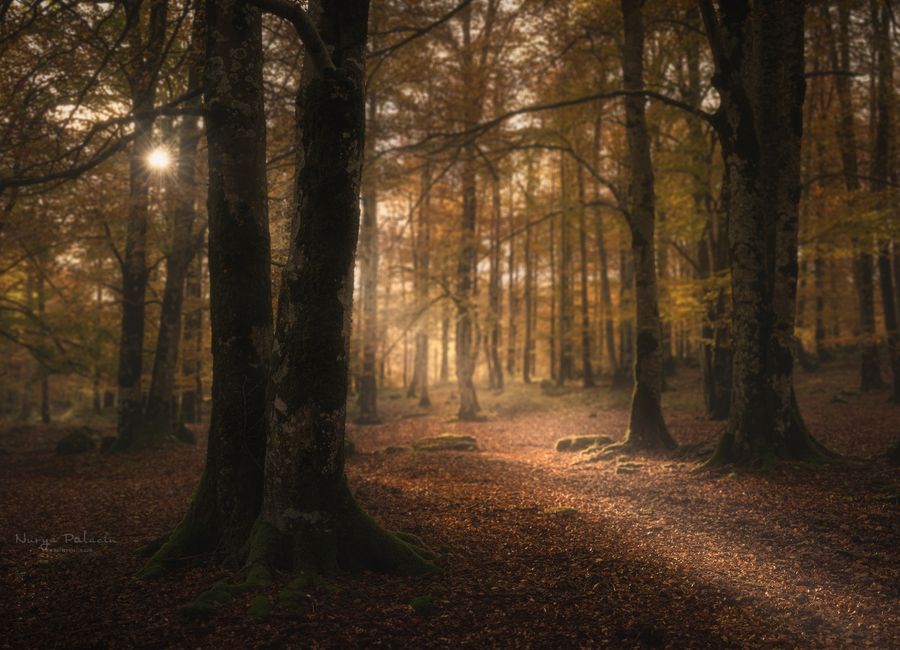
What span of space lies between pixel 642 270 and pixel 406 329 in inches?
355

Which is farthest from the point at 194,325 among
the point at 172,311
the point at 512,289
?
the point at 512,289

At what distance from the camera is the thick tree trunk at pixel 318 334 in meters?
4.26

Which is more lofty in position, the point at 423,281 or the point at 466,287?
the point at 423,281

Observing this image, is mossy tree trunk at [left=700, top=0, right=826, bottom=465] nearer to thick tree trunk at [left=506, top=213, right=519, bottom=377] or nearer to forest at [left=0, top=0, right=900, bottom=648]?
forest at [left=0, top=0, right=900, bottom=648]

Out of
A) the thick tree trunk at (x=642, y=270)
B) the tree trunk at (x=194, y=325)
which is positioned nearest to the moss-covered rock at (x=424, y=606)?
the thick tree trunk at (x=642, y=270)

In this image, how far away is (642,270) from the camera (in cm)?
1030

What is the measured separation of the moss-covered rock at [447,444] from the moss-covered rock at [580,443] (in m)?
1.97

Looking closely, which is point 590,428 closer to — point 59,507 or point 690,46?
point 690,46

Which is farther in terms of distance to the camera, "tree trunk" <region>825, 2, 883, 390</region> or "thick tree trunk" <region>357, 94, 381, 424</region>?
"thick tree trunk" <region>357, 94, 381, 424</region>

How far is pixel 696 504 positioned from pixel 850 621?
299cm

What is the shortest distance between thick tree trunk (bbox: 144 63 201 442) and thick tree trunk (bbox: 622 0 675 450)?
386 inches

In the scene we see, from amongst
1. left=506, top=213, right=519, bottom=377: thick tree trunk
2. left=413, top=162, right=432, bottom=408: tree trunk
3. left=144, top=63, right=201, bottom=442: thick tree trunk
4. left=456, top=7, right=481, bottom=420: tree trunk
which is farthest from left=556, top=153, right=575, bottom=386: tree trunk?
left=144, top=63, right=201, bottom=442: thick tree trunk

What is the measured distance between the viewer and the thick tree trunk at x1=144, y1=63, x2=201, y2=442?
1243 cm

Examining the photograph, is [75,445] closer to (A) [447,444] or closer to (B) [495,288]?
(A) [447,444]
